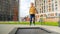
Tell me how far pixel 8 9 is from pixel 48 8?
4.68 meters

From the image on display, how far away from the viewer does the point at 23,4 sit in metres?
20.5

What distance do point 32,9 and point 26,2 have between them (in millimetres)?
8133

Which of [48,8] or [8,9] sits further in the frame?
[8,9]

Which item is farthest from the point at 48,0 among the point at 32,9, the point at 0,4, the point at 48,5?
the point at 32,9

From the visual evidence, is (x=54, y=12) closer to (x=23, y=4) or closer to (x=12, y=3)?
(x=23, y=4)

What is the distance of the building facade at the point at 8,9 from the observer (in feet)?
74.2

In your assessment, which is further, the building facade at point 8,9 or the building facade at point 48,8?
the building facade at point 8,9

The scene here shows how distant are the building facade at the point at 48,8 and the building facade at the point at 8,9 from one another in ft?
8.15

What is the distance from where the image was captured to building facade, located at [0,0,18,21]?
2262cm

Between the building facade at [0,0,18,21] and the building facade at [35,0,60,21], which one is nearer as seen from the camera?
the building facade at [35,0,60,21]

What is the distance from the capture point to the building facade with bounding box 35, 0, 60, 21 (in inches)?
745

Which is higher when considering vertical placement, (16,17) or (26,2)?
(26,2)

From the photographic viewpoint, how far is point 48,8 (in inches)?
816

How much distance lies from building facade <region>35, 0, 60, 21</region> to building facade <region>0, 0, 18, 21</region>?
2484 millimetres
